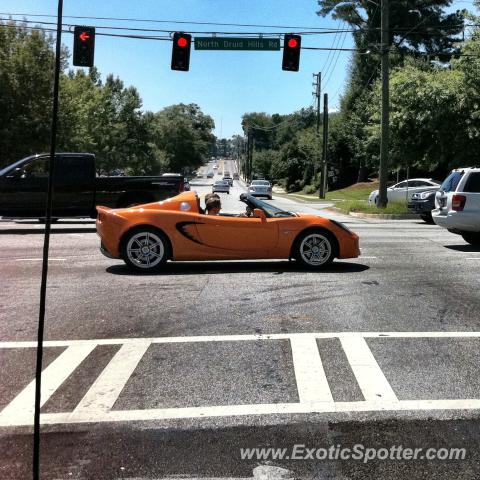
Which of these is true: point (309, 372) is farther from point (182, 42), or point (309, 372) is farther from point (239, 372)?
point (182, 42)

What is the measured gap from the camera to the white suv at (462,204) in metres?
12.0

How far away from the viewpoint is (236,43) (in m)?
20.7

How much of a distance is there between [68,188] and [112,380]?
12.4m

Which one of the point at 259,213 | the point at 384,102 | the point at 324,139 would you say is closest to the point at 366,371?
the point at 259,213

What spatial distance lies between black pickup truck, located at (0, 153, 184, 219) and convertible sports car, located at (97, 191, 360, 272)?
7073 mm

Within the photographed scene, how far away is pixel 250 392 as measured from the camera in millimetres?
4434

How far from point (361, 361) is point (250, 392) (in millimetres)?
1181

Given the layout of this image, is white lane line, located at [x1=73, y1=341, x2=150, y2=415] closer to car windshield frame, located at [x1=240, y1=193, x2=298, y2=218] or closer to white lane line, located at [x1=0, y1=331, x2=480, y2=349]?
white lane line, located at [x1=0, y1=331, x2=480, y2=349]

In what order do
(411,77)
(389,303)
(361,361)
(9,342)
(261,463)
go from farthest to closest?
(411,77), (389,303), (9,342), (361,361), (261,463)

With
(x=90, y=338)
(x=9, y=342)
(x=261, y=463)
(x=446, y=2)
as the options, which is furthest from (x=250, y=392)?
(x=446, y=2)

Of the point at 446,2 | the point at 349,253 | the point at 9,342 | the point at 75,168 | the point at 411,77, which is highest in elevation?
the point at 446,2

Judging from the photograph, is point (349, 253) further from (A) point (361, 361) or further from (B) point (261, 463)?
(B) point (261, 463)

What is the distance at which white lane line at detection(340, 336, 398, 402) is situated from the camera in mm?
4367

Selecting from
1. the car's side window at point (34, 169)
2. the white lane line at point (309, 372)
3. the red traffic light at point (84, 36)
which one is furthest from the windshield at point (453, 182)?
the red traffic light at point (84, 36)
